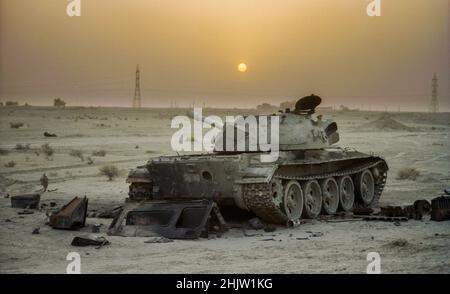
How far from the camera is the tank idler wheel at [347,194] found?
17.1 metres

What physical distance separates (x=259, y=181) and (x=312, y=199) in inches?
119

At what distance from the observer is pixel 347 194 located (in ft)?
57.6

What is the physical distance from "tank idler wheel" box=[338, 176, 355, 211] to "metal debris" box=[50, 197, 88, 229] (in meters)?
6.55

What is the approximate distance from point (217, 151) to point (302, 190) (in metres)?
2.11

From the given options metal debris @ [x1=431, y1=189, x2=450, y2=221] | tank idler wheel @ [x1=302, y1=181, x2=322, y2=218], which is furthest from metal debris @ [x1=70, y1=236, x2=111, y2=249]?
metal debris @ [x1=431, y1=189, x2=450, y2=221]

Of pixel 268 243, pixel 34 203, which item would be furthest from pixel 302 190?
pixel 34 203

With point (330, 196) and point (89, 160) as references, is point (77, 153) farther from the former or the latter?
point (330, 196)

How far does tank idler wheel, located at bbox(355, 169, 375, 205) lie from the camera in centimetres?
1794

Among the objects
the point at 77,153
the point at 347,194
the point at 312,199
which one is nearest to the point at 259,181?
the point at 312,199

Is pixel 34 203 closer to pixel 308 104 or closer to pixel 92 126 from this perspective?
pixel 308 104

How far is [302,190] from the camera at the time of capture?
15070 mm

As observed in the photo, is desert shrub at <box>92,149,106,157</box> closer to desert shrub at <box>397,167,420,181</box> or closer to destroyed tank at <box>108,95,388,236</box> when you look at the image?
desert shrub at <box>397,167,420,181</box>
